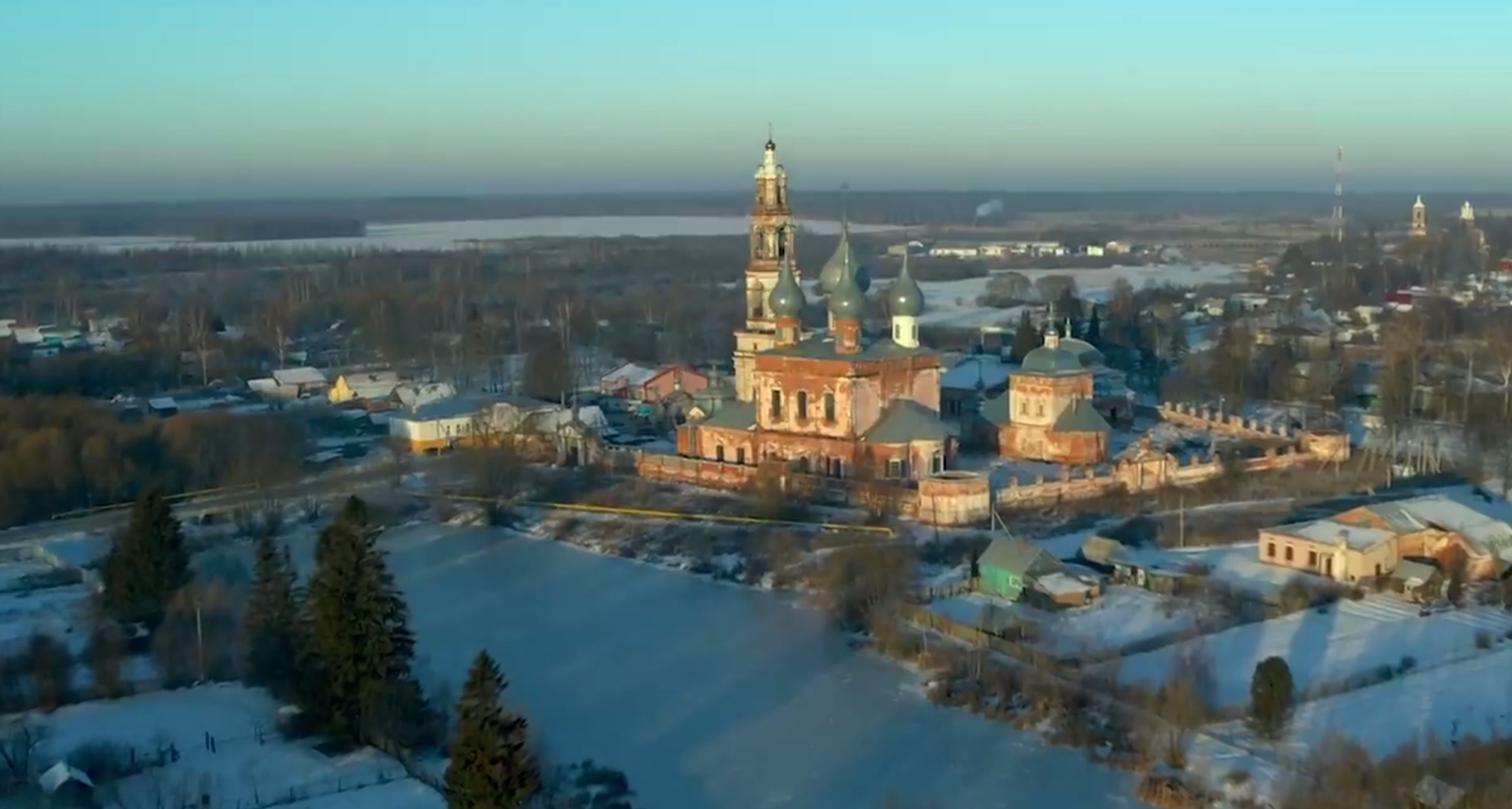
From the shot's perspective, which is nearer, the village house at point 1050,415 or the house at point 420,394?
the village house at point 1050,415

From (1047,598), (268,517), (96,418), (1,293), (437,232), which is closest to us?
(1047,598)

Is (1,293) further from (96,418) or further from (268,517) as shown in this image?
(268,517)

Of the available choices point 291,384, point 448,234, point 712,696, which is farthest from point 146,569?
point 448,234

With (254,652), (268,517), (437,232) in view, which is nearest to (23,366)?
(268,517)

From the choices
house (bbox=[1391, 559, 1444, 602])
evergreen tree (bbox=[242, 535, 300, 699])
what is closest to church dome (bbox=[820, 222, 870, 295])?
house (bbox=[1391, 559, 1444, 602])

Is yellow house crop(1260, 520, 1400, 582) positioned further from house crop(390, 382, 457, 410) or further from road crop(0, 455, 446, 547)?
house crop(390, 382, 457, 410)

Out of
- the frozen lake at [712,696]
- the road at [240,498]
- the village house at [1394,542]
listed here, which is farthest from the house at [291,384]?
the village house at [1394,542]

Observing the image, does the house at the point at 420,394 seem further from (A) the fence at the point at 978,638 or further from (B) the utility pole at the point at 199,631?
(A) the fence at the point at 978,638
